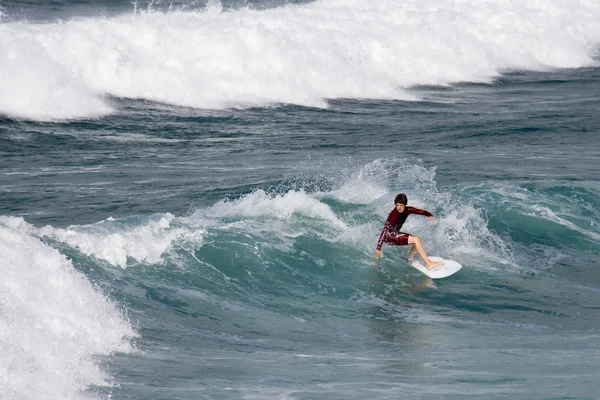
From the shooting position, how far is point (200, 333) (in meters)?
11.8

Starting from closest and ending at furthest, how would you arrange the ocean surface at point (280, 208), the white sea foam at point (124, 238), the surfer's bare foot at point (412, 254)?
the ocean surface at point (280, 208) < the white sea foam at point (124, 238) < the surfer's bare foot at point (412, 254)

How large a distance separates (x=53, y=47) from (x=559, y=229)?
47.8 feet

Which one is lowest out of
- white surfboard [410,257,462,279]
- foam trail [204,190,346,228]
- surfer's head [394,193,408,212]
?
white surfboard [410,257,462,279]

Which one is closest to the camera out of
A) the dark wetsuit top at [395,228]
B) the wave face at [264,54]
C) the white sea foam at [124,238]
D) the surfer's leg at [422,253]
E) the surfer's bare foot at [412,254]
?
the white sea foam at [124,238]

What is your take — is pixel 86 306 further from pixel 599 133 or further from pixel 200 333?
pixel 599 133

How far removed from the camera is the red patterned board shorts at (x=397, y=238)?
14.5 metres

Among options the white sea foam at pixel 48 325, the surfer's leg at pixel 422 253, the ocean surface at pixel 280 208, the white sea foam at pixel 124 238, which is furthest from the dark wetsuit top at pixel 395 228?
the white sea foam at pixel 48 325

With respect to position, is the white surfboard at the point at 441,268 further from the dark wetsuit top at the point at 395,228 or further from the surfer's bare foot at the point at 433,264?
the dark wetsuit top at the point at 395,228

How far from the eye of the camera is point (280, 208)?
16.1 m

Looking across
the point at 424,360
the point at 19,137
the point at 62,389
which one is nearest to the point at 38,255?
the point at 62,389

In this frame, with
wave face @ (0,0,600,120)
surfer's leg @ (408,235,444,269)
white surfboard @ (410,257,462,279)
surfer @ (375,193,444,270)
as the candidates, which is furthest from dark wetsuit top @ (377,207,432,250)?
wave face @ (0,0,600,120)

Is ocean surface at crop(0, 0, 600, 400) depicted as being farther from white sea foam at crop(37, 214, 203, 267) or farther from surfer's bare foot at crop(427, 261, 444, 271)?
surfer's bare foot at crop(427, 261, 444, 271)

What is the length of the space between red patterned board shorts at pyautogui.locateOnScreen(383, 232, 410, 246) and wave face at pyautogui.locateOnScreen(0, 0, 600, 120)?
36.5 feet

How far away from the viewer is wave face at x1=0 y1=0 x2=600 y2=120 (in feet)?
82.0
